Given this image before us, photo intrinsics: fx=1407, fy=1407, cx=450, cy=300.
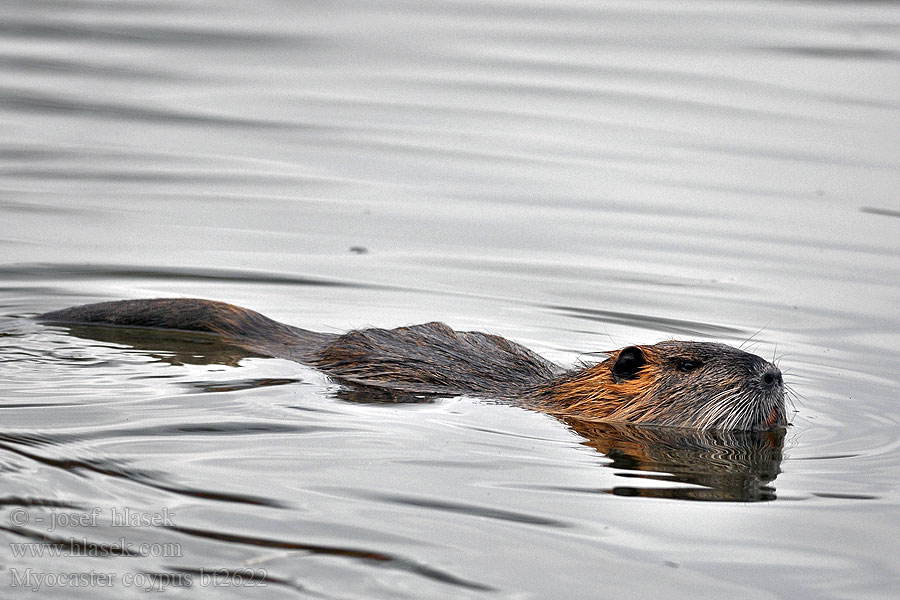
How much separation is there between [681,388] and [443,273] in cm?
280

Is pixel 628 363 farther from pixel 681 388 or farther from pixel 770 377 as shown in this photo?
pixel 770 377

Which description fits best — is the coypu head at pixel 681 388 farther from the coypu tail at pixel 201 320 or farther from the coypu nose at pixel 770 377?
the coypu tail at pixel 201 320

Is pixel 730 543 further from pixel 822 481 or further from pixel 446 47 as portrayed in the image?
pixel 446 47

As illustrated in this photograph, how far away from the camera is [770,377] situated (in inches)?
244

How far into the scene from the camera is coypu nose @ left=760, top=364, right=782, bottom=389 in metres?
6.20

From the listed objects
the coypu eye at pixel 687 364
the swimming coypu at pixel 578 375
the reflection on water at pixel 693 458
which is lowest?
the reflection on water at pixel 693 458

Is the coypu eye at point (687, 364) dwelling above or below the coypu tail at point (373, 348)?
above

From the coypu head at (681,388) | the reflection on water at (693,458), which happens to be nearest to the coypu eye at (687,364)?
the coypu head at (681,388)

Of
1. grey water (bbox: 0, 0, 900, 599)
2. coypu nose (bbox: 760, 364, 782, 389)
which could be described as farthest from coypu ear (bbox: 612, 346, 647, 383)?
coypu nose (bbox: 760, 364, 782, 389)

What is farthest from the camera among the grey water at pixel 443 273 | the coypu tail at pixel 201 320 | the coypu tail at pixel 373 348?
the coypu tail at pixel 201 320

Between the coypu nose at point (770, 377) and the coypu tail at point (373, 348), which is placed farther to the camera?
the coypu tail at point (373, 348)

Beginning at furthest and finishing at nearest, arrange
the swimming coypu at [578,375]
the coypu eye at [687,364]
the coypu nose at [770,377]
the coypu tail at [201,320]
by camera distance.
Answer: the coypu tail at [201,320]
the coypu eye at [687,364]
the swimming coypu at [578,375]
the coypu nose at [770,377]

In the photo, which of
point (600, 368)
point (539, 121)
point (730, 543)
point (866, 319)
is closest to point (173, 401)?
point (600, 368)

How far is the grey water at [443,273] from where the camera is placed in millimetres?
4688
